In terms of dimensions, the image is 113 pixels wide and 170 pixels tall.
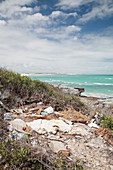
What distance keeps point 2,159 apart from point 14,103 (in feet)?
13.7

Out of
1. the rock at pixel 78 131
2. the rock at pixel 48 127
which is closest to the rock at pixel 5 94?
the rock at pixel 48 127

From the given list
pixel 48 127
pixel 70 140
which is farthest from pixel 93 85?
pixel 70 140

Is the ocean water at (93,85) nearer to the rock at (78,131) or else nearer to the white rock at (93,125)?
the white rock at (93,125)

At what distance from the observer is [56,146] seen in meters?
3.02

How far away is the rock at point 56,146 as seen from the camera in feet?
9.44

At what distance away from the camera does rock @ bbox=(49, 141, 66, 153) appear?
9.44 feet

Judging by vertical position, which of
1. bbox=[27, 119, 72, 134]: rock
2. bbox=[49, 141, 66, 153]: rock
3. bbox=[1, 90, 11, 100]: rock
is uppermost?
bbox=[1, 90, 11, 100]: rock

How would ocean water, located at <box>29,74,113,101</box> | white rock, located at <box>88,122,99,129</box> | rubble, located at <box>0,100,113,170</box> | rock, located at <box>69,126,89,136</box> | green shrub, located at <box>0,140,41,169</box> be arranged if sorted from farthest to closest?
ocean water, located at <box>29,74,113,101</box> < white rock, located at <box>88,122,99,129</box> < rock, located at <box>69,126,89,136</box> < rubble, located at <box>0,100,113,170</box> < green shrub, located at <box>0,140,41,169</box>

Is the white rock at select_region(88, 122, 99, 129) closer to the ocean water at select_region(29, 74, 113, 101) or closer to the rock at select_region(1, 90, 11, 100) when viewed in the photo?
the rock at select_region(1, 90, 11, 100)

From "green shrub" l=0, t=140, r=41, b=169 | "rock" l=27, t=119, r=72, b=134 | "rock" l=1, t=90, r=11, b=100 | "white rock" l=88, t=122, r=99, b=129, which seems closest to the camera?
"green shrub" l=0, t=140, r=41, b=169

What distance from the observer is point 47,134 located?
3.55m

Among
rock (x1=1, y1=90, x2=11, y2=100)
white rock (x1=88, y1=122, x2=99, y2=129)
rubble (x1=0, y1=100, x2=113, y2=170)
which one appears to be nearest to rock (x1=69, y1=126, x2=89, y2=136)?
rubble (x1=0, y1=100, x2=113, y2=170)

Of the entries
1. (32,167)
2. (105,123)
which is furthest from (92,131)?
(32,167)

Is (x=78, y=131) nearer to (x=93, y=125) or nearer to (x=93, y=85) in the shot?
(x=93, y=125)
